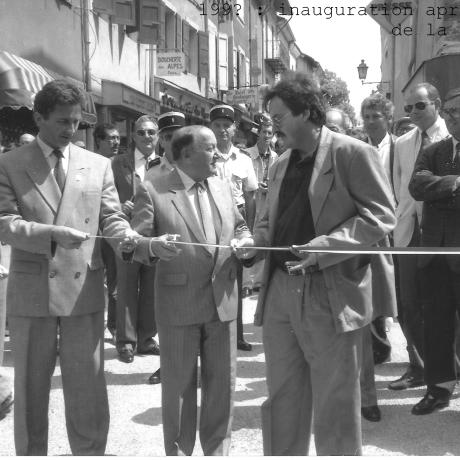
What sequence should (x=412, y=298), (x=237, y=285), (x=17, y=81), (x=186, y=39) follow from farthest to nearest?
(x=186, y=39) < (x=17, y=81) < (x=412, y=298) < (x=237, y=285)

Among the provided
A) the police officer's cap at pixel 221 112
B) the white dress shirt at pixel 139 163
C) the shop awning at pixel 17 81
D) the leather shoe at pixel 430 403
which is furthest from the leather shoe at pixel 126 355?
the shop awning at pixel 17 81

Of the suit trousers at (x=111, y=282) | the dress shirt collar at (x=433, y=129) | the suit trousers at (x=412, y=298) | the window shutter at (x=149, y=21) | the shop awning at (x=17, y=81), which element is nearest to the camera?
the suit trousers at (x=412, y=298)

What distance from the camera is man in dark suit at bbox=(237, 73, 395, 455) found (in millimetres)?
3533

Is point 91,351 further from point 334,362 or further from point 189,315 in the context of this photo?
point 334,362

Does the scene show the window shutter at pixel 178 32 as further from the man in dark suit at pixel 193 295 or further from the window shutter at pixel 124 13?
the man in dark suit at pixel 193 295

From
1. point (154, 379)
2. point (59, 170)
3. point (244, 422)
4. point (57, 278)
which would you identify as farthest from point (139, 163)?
point (57, 278)

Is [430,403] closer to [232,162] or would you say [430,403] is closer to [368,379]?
[368,379]

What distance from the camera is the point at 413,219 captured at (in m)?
5.85

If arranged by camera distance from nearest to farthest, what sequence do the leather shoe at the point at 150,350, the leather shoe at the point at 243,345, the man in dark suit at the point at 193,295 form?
the man in dark suit at the point at 193,295 < the leather shoe at the point at 150,350 < the leather shoe at the point at 243,345

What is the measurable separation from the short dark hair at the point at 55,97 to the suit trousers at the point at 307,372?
127 cm

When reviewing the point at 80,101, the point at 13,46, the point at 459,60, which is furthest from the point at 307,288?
the point at 459,60

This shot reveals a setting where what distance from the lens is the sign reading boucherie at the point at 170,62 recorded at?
21.1 meters

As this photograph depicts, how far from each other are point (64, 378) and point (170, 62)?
18007mm

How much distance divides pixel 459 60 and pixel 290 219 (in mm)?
14537
